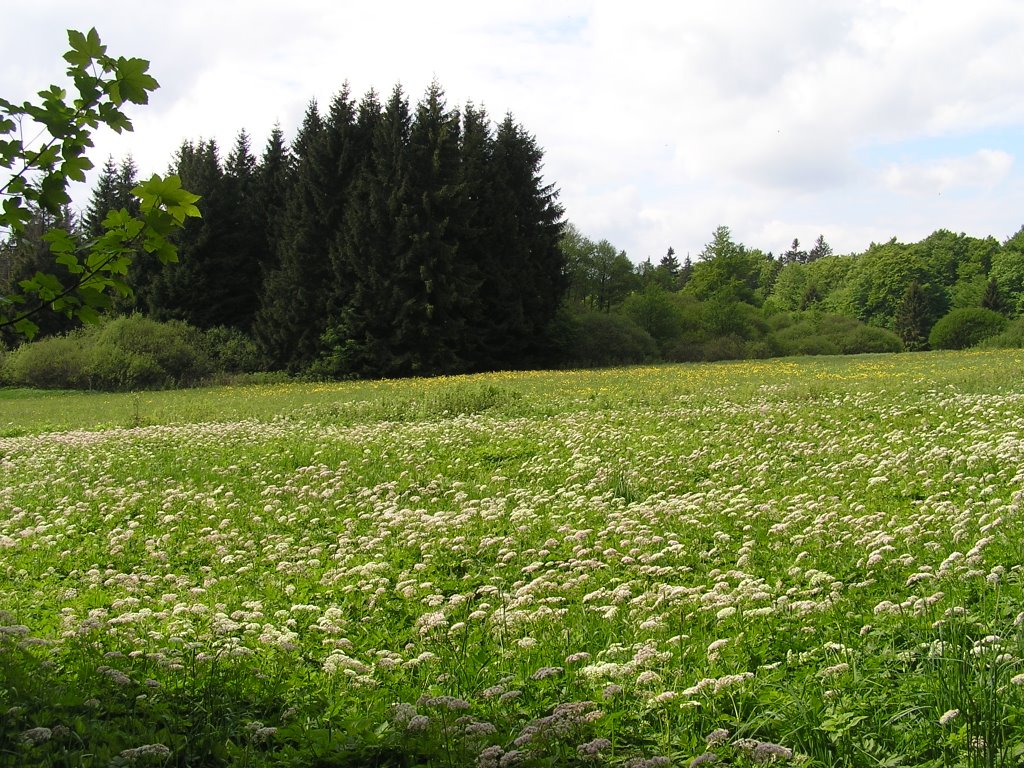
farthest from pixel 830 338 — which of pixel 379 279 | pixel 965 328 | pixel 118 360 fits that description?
pixel 118 360

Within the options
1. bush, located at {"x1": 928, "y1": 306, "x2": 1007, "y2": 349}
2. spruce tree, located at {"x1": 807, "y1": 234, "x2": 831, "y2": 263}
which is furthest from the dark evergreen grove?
spruce tree, located at {"x1": 807, "y1": 234, "x2": 831, "y2": 263}

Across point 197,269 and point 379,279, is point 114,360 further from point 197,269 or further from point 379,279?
point 379,279

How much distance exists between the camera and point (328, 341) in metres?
43.4

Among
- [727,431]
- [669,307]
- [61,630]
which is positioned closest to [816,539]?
[61,630]

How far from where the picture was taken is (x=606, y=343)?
5347 centimetres

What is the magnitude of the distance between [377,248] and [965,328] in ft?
175

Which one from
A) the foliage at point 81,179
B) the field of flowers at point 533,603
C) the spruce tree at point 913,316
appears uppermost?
the spruce tree at point 913,316

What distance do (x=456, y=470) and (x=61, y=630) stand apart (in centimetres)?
635

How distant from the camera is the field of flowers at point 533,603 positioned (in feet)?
11.9

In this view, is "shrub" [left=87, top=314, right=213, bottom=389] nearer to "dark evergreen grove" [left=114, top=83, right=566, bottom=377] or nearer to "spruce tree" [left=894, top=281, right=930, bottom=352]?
"dark evergreen grove" [left=114, top=83, right=566, bottom=377]

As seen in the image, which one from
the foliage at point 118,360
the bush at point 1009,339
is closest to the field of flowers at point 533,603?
the foliage at point 118,360

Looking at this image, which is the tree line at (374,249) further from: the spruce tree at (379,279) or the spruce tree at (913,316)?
the spruce tree at (913,316)

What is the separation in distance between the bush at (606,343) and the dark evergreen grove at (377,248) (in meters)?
2.54

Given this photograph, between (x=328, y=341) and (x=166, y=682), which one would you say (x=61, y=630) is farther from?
(x=328, y=341)
